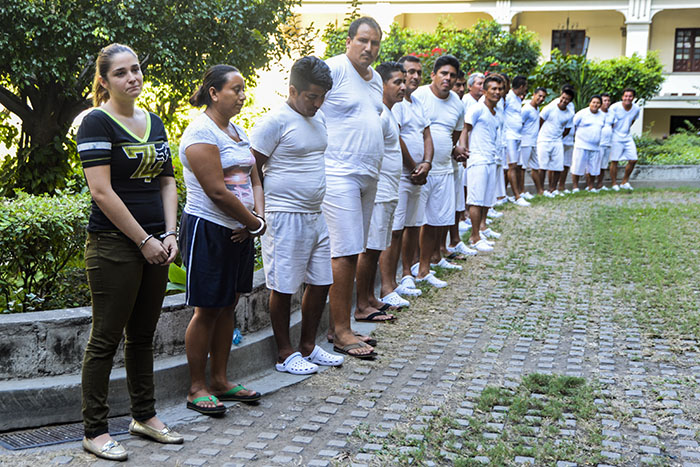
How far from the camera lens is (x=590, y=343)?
249 inches

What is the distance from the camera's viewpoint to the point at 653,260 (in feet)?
31.3

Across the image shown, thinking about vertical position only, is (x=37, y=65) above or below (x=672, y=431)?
above

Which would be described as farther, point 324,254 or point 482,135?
point 482,135

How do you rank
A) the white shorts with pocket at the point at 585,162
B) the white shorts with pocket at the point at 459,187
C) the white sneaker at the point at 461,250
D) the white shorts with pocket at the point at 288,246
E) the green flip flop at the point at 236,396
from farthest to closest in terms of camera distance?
the white shorts with pocket at the point at 585,162 < the white sneaker at the point at 461,250 < the white shorts with pocket at the point at 459,187 < the white shorts with pocket at the point at 288,246 < the green flip flop at the point at 236,396

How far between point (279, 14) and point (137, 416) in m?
5.55

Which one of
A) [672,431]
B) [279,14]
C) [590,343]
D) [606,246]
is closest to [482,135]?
[606,246]

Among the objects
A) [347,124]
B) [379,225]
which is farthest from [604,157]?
[347,124]

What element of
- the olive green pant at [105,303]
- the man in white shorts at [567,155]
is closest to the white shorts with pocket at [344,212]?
the olive green pant at [105,303]

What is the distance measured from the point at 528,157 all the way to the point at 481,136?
525 cm

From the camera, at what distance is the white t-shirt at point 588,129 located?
16.5 meters

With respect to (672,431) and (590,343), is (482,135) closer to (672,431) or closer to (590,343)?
(590,343)

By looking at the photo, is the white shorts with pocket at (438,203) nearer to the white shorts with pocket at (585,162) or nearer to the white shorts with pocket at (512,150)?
the white shorts with pocket at (512,150)

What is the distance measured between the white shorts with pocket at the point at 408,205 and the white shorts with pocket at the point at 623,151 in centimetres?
1060

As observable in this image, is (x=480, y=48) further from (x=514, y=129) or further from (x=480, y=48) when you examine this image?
(x=514, y=129)
